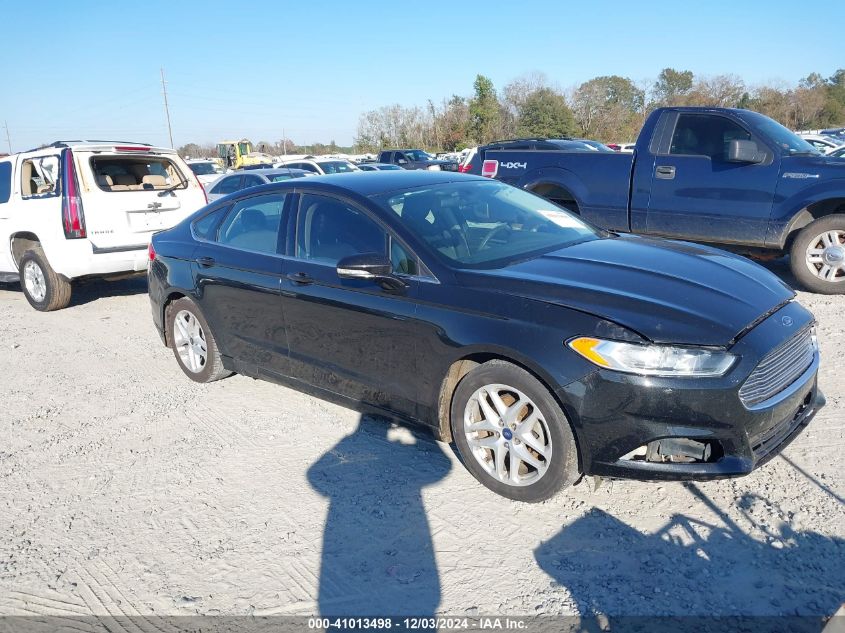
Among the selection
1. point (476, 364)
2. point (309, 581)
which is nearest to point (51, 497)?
point (309, 581)

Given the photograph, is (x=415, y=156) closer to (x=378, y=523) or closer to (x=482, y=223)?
(x=482, y=223)

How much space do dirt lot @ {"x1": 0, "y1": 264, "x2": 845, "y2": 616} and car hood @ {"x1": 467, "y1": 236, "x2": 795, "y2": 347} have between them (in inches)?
35.6

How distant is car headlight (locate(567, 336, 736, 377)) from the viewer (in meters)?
2.78

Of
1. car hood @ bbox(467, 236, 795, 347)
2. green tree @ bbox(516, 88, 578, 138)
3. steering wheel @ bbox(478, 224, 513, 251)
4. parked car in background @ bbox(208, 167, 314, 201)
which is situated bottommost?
car hood @ bbox(467, 236, 795, 347)

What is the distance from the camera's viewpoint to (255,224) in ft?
15.1

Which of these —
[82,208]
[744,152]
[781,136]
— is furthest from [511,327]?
[82,208]

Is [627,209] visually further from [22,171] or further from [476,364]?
[22,171]

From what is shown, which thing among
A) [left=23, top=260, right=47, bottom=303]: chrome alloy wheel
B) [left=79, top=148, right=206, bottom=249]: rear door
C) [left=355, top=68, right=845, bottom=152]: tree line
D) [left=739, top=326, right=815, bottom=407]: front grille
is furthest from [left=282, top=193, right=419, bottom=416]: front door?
[left=355, top=68, right=845, bottom=152]: tree line

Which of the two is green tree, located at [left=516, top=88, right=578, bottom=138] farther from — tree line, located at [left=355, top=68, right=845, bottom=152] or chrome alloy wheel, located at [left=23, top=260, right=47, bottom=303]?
chrome alloy wheel, located at [left=23, top=260, right=47, bottom=303]

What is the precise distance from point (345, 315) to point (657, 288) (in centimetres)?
174

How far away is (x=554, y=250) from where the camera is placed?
384 cm

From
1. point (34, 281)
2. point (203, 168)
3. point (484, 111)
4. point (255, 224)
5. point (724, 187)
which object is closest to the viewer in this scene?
point (255, 224)

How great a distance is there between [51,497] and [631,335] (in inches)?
128

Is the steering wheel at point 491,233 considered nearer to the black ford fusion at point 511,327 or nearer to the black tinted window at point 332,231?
the black ford fusion at point 511,327
